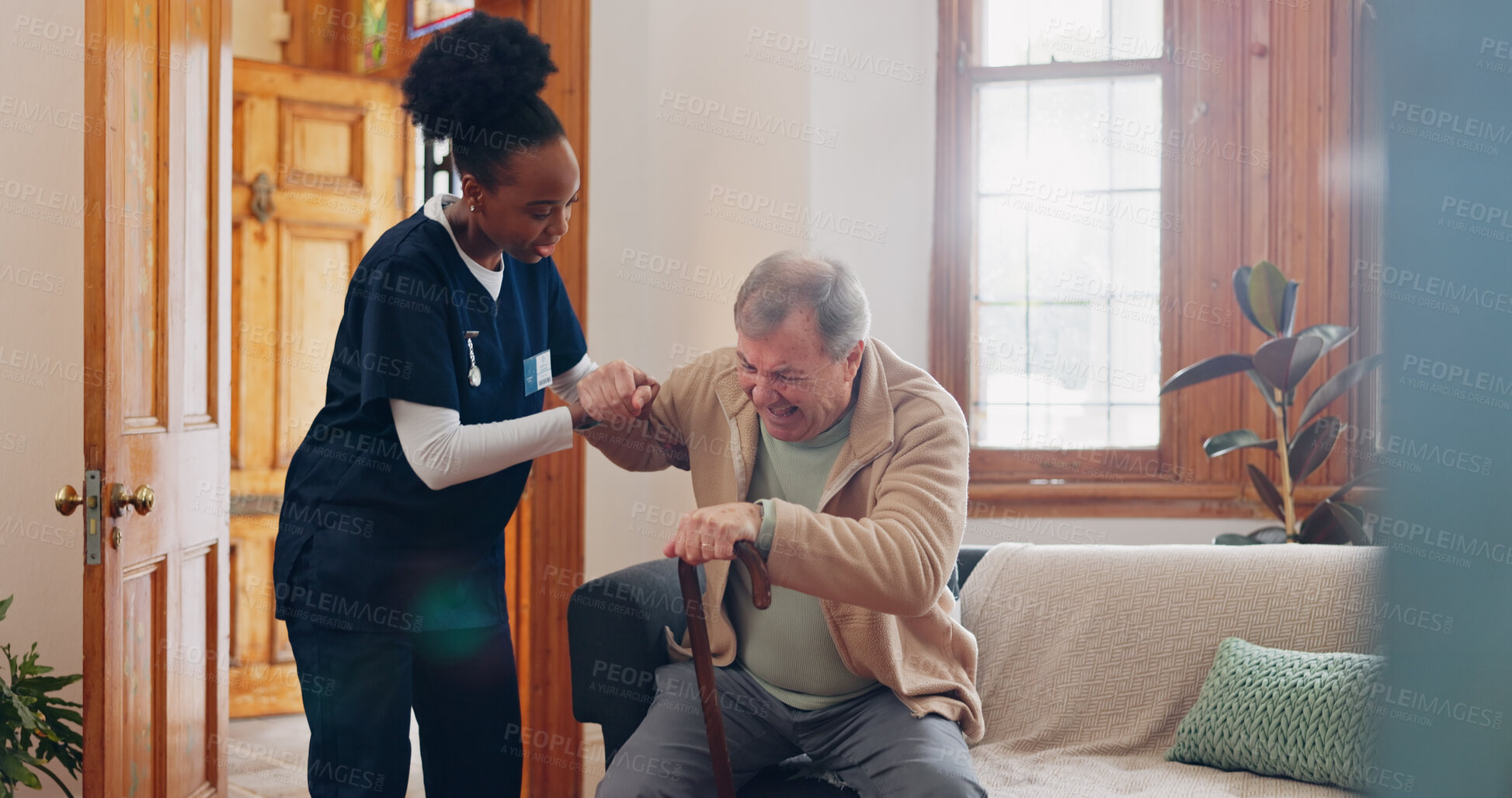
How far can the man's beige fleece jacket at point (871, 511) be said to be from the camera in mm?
1589

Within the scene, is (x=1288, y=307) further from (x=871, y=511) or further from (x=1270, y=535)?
(x=871, y=511)

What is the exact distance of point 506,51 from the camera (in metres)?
1.78

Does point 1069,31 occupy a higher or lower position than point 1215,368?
higher

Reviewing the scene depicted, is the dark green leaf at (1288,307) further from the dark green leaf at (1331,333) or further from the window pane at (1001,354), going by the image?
the window pane at (1001,354)

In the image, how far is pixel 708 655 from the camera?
158 cm

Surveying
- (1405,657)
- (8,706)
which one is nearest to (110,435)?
(8,706)

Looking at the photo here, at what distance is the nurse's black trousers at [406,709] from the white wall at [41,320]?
1.42 metres

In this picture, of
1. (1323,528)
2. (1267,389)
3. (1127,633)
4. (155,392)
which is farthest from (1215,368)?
(155,392)

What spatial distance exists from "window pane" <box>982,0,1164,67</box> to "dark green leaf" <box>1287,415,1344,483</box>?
54.0 inches

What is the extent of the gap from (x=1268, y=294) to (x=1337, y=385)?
309 millimetres

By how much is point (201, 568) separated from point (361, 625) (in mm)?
1185

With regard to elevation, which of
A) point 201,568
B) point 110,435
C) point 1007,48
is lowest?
point 201,568

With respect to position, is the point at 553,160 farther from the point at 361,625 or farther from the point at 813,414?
the point at 361,625

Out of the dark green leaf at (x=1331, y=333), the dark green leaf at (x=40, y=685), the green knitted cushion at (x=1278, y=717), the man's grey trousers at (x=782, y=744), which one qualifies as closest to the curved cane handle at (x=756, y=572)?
the man's grey trousers at (x=782, y=744)
